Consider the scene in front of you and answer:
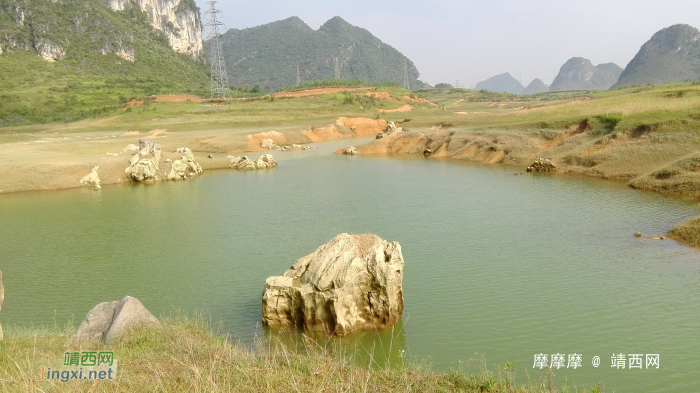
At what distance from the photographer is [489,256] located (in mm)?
15586

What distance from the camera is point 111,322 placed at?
993 centimetres

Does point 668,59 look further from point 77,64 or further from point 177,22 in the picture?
point 77,64

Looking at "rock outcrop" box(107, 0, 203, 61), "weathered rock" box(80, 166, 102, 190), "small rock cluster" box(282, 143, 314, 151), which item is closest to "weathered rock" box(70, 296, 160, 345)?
"weathered rock" box(80, 166, 102, 190)

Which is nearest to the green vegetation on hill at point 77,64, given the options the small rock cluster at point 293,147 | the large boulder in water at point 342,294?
the small rock cluster at point 293,147

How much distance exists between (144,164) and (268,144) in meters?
20.5

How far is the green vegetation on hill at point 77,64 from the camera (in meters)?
81.6

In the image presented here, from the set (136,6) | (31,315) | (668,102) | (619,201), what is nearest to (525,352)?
(31,315)

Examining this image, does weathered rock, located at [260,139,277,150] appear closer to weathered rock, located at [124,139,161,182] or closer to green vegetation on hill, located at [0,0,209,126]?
weathered rock, located at [124,139,161,182]

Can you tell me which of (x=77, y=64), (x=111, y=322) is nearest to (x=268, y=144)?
(x=111, y=322)

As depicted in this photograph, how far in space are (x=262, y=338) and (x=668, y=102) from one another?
117ft

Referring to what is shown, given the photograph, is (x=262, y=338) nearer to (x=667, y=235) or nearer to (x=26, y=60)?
(x=667, y=235)

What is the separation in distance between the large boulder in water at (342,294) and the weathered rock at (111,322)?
254 centimetres

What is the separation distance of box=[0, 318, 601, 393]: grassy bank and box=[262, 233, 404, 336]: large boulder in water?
6.45ft

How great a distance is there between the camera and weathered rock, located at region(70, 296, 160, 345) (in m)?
9.45
